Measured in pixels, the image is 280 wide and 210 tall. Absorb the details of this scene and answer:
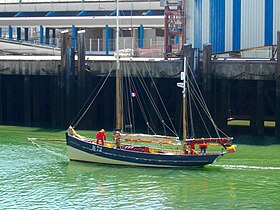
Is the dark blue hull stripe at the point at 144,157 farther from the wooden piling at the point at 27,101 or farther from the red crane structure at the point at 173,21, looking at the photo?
the red crane structure at the point at 173,21

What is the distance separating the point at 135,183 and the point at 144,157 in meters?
3.25

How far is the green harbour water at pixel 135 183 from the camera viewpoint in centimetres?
3146

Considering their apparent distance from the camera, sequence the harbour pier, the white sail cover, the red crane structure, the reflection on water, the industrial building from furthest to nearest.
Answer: the red crane structure < the industrial building < the harbour pier < the white sail cover < the reflection on water

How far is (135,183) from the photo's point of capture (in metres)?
34.7

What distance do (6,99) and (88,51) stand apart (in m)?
15.3

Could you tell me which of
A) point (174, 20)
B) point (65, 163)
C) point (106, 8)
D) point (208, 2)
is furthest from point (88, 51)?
point (65, 163)

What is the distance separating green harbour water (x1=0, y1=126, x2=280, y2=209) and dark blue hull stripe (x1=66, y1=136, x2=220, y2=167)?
341 millimetres

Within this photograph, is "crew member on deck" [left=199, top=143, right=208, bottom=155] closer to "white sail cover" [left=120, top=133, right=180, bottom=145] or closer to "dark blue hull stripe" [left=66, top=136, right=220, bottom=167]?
"dark blue hull stripe" [left=66, top=136, right=220, bottom=167]

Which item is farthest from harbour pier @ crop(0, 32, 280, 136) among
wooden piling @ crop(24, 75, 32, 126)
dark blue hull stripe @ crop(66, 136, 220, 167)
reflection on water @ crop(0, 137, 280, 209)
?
dark blue hull stripe @ crop(66, 136, 220, 167)

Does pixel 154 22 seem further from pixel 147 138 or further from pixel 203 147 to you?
pixel 203 147

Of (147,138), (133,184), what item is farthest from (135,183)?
(147,138)

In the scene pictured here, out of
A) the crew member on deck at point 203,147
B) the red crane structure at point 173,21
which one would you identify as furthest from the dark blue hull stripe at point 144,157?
the red crane structure at point 173,21

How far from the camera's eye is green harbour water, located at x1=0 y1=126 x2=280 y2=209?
1239 inches

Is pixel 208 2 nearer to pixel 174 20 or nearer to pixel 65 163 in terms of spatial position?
pixel 174 20
